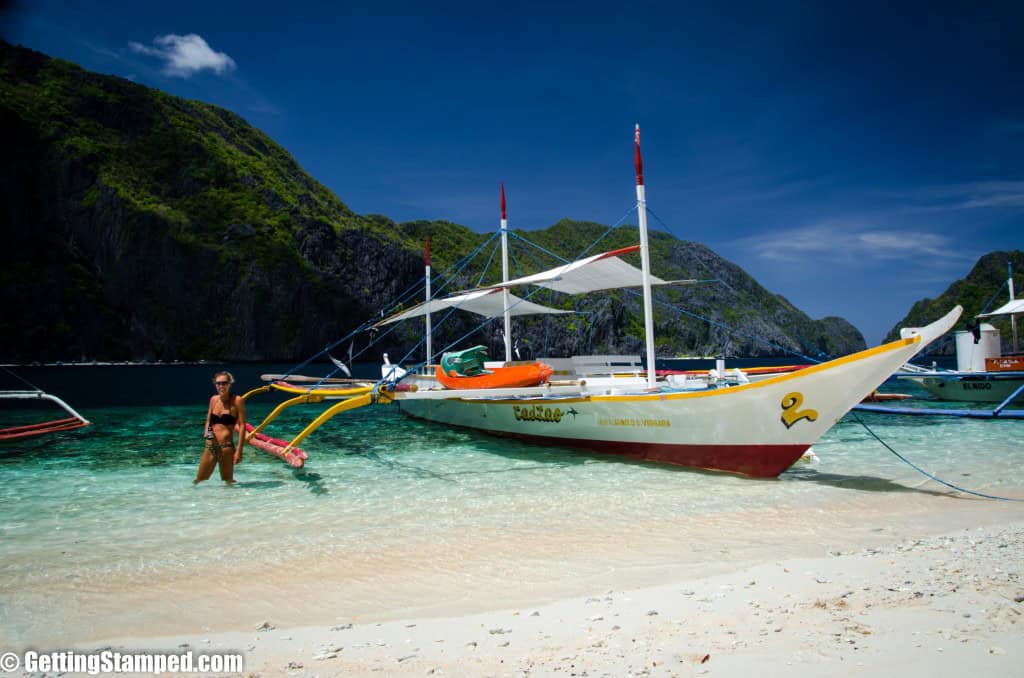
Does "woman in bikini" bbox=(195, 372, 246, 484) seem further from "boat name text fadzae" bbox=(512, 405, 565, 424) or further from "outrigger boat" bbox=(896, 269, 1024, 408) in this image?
"outrigger boat" bbox=(896, 269, 1024, 408)

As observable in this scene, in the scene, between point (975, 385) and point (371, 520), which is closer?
point (371, 520)

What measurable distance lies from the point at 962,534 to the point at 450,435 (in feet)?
39.8

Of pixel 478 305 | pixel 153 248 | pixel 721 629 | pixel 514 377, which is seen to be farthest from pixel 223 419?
pixel 153 248

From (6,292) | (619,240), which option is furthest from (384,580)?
(619,240)

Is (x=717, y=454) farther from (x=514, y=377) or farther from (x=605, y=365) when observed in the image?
(x=605, y=365)

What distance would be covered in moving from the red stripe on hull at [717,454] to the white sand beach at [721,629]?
3.71 m

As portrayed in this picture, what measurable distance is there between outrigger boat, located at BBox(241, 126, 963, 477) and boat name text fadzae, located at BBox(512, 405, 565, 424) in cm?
2

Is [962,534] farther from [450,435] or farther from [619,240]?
[619,240]

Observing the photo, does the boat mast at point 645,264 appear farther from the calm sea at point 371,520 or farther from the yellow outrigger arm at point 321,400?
the yellow outrigger arm at point 321,400

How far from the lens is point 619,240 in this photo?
171 metres

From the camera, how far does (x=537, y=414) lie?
41.5ft

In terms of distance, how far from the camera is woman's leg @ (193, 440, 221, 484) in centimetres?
896

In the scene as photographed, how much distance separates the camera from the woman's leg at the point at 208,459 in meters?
8.96

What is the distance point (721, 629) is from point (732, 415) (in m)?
6.10
